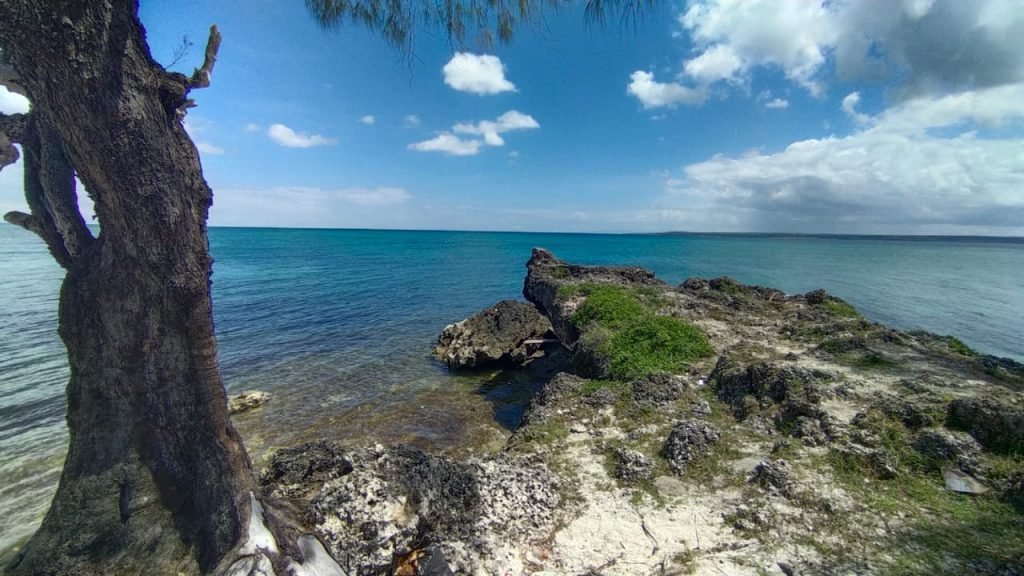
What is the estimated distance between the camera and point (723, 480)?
26.9 ft

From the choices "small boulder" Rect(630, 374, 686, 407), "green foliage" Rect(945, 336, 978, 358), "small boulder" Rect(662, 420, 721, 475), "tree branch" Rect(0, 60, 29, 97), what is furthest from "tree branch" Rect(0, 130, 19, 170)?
"green foliage" Rect(945, 336, 978, 358)

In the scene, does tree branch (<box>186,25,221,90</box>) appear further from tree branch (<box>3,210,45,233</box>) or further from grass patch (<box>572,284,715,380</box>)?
grass patch (<box>572,284,715,380</box>)

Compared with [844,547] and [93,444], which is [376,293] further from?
[844,547]

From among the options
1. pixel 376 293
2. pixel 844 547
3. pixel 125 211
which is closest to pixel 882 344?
pixel 844 547

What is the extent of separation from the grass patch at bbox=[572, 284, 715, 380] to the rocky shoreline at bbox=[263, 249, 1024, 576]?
584 mm

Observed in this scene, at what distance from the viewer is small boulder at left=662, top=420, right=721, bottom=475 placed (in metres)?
8.87

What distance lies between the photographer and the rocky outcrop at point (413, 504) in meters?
6.21

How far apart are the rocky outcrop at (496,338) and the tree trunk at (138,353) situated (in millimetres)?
16084

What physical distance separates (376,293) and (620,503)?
3909 cm

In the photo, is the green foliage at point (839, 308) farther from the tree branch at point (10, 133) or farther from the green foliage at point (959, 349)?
the tree branch at point (10, 133)

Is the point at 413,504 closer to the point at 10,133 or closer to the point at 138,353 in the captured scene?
the point at 138,353

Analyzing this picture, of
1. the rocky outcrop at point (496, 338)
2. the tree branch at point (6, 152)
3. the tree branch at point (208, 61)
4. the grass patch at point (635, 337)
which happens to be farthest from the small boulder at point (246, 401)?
the tree branch at point (208, 61)

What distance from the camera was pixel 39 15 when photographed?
3.86 meters

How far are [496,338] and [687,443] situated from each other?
14687 mm
